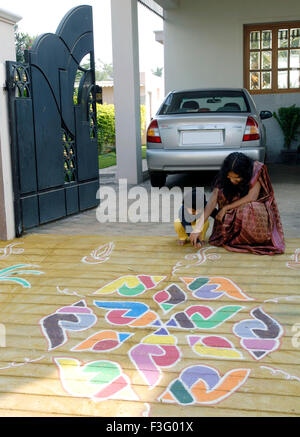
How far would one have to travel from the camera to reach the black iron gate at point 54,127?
566cm

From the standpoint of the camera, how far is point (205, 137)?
7863 millimetres

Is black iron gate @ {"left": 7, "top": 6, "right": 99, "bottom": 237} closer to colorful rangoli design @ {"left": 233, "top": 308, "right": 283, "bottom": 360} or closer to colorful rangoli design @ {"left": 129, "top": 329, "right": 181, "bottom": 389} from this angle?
colorful rangoli design @ {"left": 129, "top": 329, "right": 181, "bottom": 389}

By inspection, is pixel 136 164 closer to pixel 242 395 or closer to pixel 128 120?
pixel 128 120

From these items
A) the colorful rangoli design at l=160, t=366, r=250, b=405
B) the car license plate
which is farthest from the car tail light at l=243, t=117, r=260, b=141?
the colorful rangoli design at l=160, t=366, r=250, b=405

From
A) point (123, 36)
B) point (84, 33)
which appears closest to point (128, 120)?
point (123, 36)

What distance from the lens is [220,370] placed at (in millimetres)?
2844

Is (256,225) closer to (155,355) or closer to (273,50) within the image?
(155,355)

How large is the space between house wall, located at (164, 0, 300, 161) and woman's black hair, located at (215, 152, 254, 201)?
809 centimetres

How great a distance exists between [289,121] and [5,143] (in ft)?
27.1

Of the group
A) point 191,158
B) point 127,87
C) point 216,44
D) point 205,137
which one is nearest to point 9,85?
point 191,158

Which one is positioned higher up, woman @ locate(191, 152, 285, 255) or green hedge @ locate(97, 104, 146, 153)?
green hedge @ locate(97, 104, 146, 153)

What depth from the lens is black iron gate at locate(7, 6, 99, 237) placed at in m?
5.66

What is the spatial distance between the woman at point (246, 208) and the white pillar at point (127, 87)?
478 cm
